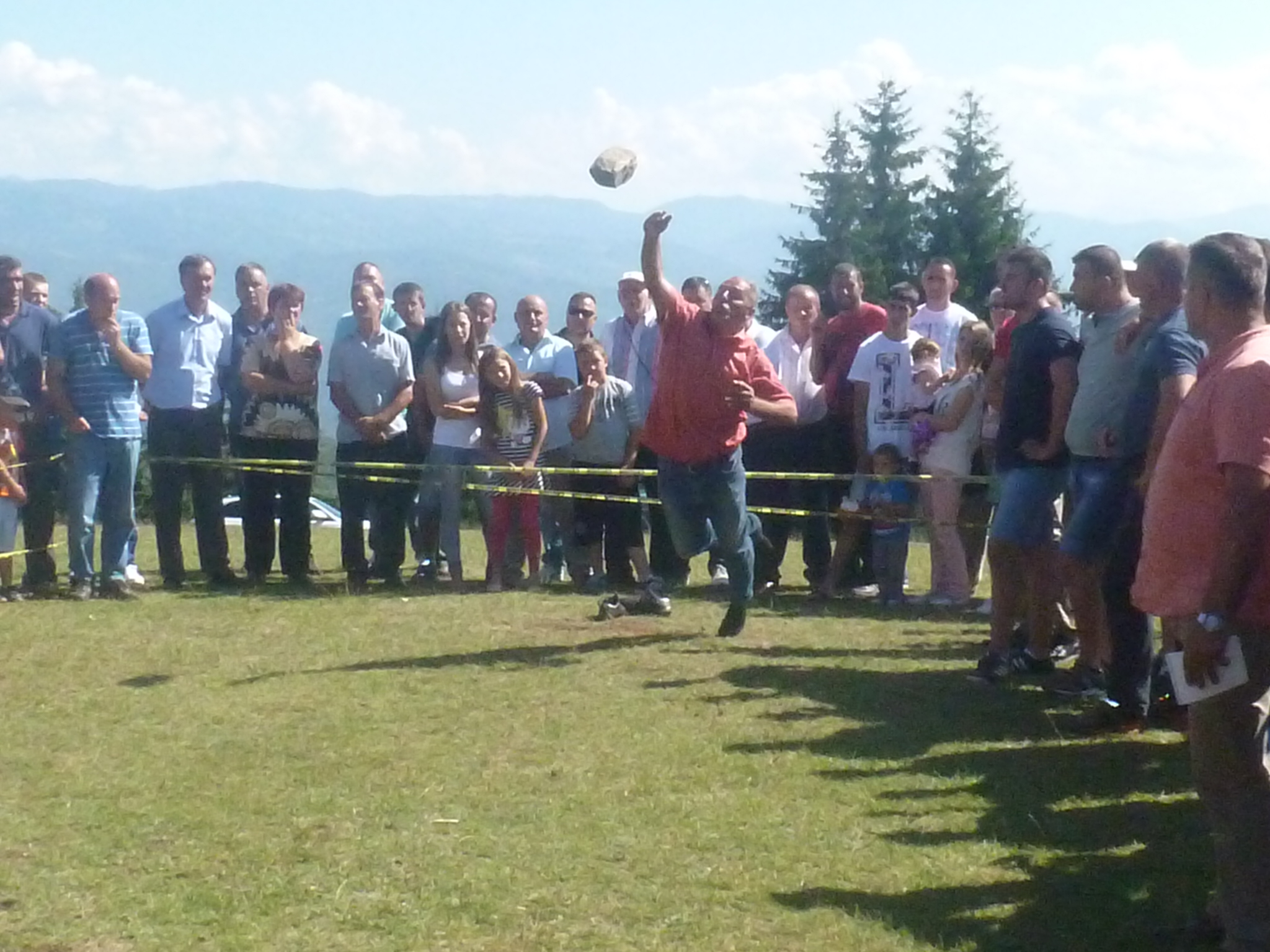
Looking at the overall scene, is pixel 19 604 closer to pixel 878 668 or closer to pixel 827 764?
pixel 878 668

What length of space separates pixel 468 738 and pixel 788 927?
2.72 meters

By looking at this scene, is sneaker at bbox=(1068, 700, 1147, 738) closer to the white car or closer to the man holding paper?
the man holding paper

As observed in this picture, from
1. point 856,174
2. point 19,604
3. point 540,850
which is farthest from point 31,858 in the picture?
point 856,174

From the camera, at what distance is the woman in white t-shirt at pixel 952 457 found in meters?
11.5

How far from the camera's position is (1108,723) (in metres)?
7.65

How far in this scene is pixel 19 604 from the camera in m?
11.5

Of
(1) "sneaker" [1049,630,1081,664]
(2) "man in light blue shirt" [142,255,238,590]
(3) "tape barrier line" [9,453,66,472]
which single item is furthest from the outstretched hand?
(3) "tape barrier line" [9,453,66,472]

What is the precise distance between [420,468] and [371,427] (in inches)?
18.5

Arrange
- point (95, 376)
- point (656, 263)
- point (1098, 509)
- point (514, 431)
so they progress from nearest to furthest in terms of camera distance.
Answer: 1. point (1098, 509)
2. point (656, 263)
3. point (95, 376)
4. point (514, 431)

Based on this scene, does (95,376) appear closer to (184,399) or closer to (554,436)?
(184,399)

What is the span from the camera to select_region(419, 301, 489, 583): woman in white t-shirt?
40.9 feet

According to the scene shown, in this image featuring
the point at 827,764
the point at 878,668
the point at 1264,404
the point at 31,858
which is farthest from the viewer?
the point at 878,668

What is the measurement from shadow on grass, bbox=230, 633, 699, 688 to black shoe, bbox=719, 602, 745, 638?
21 centimetres

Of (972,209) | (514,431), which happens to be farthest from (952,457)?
(972,209)
